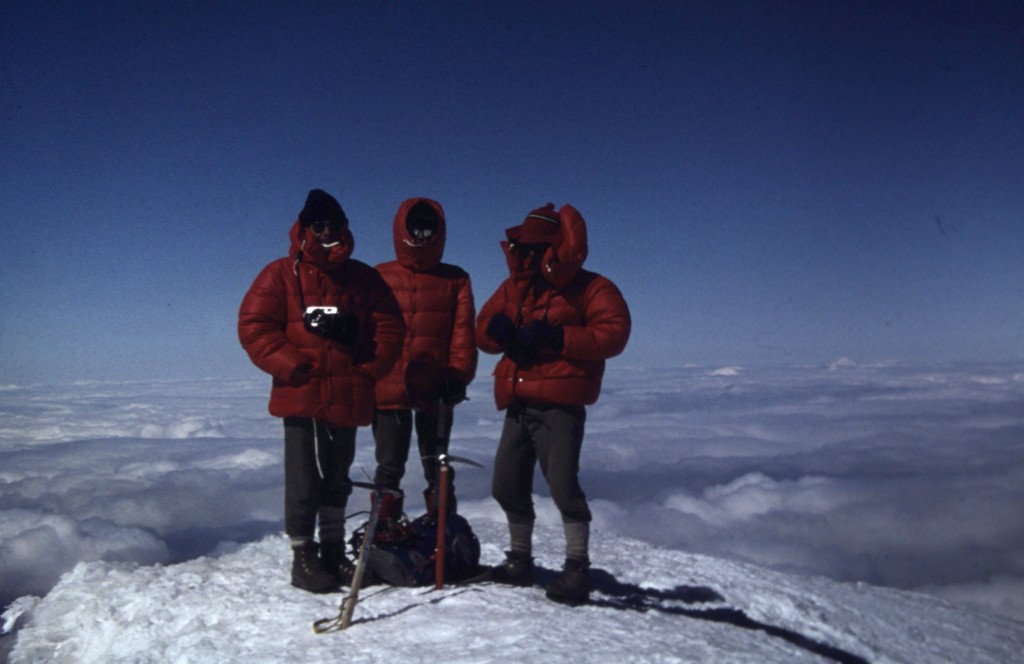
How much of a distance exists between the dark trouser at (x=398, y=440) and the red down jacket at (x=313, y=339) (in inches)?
19.5

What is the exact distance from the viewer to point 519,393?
371 centimetres

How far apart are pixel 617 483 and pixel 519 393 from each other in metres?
151

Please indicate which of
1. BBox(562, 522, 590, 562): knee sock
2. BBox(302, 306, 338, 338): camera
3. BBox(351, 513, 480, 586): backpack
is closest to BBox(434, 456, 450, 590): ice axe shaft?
BBox(351, 513, 480, 586): backpack

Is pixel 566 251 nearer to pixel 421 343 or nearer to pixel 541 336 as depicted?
pixel 541 336

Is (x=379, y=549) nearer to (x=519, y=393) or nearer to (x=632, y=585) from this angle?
(x=519, y=393)

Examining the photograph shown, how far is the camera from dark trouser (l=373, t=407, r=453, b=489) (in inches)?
39.4

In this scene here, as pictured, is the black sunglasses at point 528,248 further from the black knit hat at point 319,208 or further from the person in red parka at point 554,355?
the black knit hat at point 319,208

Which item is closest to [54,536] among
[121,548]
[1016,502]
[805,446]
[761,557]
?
[121,548]

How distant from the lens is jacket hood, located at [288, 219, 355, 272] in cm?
368

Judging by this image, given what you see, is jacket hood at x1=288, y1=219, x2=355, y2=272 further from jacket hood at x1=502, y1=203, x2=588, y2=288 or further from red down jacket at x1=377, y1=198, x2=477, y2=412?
jacket hood at x1=502, y1=203, x2=588, y2=288

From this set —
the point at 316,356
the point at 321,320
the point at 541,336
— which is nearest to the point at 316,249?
the point at 321,320

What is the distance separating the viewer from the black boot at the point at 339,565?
3.95 meters

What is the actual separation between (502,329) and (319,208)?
145 centimetres

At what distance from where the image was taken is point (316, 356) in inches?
144
